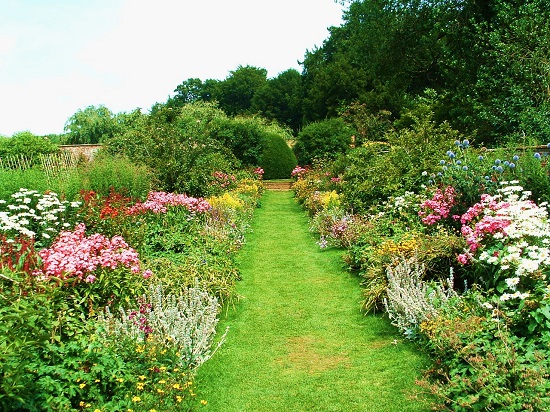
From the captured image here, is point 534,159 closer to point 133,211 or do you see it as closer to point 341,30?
point 133,211

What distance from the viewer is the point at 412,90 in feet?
77.9

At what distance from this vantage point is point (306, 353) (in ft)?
16.6

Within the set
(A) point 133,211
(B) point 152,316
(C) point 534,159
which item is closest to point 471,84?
(C) point 534,159

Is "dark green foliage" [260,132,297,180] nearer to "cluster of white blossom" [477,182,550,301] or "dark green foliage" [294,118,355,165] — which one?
"dark green foliage" [294,118,355,165]

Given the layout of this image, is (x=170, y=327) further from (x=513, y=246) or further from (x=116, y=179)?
(x=116, y=179)

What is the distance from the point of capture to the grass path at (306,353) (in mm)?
4121

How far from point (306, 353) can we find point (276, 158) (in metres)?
18.5

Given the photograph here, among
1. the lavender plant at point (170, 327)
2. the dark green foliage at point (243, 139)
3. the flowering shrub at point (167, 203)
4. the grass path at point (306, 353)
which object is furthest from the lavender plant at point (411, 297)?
the dark green foliage at point (243, 139)

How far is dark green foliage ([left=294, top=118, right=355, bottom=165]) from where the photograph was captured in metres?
21.5

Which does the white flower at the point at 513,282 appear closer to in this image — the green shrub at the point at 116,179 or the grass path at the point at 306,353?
the grass path at the point at 306,353

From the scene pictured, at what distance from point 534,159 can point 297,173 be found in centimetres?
1302

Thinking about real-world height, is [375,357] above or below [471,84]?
below

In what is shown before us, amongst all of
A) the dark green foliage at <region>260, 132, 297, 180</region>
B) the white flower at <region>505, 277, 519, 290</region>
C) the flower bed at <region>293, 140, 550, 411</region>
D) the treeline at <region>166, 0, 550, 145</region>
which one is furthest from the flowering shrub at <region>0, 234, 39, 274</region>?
the dark green foliage at <region>260, 132, 297, 180</region>

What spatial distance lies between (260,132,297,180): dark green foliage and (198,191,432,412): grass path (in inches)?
586
